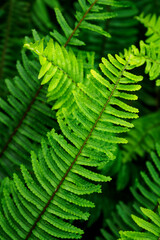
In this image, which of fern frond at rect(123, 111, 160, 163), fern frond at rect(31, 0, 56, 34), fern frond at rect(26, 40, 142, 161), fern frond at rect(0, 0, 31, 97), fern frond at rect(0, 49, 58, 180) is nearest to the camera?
fern frond at rect(26, 40, 142, 161)

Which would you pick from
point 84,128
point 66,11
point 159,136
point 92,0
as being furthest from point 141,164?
point 66,11

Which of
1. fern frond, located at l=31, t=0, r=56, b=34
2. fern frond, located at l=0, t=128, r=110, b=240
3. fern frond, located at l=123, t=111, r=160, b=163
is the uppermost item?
fern frond, located at l=31, t=0, r=56, b=34

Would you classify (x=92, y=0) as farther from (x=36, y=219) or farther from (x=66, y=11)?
(x=66, y=11)

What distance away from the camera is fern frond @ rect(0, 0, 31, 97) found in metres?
2.04

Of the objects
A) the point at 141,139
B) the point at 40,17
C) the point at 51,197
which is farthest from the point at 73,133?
the point at 40,17

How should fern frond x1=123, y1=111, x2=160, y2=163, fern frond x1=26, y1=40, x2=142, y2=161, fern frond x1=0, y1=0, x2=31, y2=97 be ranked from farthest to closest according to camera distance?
fern frond x1=0, y1=0, x2=31, y2=97, fern frond x1=123, y1=111, x2=160, y2=163, fern frond x1=26, y1=40, x2=142, y2=161

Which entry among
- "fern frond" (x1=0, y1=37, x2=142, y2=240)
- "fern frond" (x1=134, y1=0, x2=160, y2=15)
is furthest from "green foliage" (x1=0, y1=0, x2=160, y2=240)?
"fern frond" (x1=134, y1=0, x2=160, y2=15)

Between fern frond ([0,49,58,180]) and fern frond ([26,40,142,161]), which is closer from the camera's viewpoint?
fern frond ([26,40,142,161])

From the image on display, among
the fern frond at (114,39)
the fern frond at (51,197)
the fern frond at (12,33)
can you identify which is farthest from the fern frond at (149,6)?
the fern frond at (51,197)

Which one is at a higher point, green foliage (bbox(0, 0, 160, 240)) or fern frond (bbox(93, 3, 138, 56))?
Result: fern frond (bbox(93, 3, 138, 56))

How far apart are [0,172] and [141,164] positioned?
1021 mm

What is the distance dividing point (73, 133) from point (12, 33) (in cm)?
137

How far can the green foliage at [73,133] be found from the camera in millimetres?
1035

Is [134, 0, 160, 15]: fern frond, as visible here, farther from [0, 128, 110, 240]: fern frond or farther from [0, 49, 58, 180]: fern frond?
[0, 128, 110, 240]: fern frond
